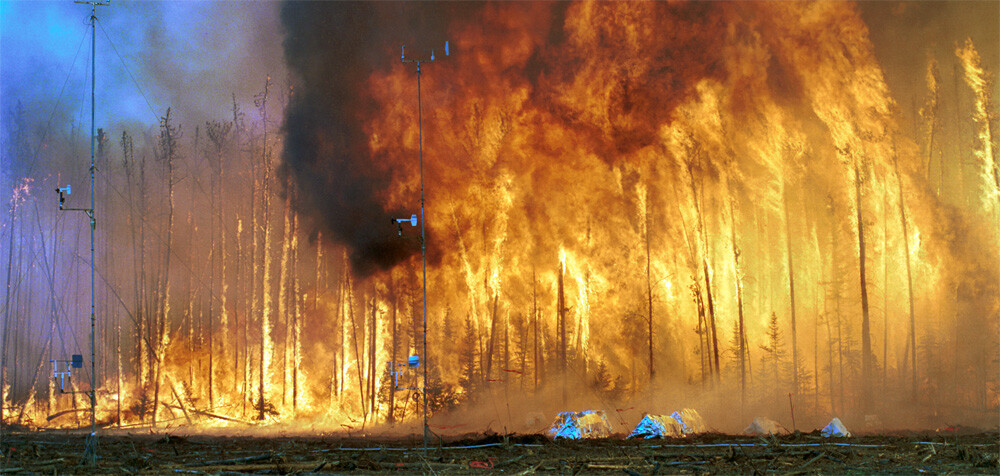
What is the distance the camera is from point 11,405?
15969 mm

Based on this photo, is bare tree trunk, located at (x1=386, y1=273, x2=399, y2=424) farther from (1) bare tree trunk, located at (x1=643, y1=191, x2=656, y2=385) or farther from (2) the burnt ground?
(1) bare tree trunk, located at (x1=643, y1=191, x2=656, y2=385)

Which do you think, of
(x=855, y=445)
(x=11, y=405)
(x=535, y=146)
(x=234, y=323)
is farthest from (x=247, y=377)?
(x=855, y=445)

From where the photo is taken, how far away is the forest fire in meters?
15.9

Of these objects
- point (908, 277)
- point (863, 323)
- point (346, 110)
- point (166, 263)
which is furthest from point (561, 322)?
point (166, 263)

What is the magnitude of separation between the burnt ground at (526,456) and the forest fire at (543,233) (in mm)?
2462

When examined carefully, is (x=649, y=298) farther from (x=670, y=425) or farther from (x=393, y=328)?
(x=393, y=328)

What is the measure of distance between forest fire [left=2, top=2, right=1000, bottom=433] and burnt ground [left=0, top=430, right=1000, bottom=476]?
8.08ft

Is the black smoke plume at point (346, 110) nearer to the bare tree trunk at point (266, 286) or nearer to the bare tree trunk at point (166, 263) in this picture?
the bare tree trunk at point (266, 286)

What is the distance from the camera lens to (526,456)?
11484 millimetres

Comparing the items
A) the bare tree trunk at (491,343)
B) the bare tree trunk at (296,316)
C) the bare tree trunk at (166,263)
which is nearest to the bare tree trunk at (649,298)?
the bare tree trunk at (491,343)

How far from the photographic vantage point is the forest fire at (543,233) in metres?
15.9

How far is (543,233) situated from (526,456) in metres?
6.15

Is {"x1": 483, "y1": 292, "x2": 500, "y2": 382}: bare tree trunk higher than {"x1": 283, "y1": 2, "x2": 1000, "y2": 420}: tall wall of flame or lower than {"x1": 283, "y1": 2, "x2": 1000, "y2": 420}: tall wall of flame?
lower

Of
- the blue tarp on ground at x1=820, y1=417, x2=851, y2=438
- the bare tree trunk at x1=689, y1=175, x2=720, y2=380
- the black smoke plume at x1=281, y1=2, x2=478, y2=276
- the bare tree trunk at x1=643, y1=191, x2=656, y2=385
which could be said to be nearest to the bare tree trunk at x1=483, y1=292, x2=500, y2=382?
the black smoke plume at x1=281, y1=2, x2=478, y2=276
